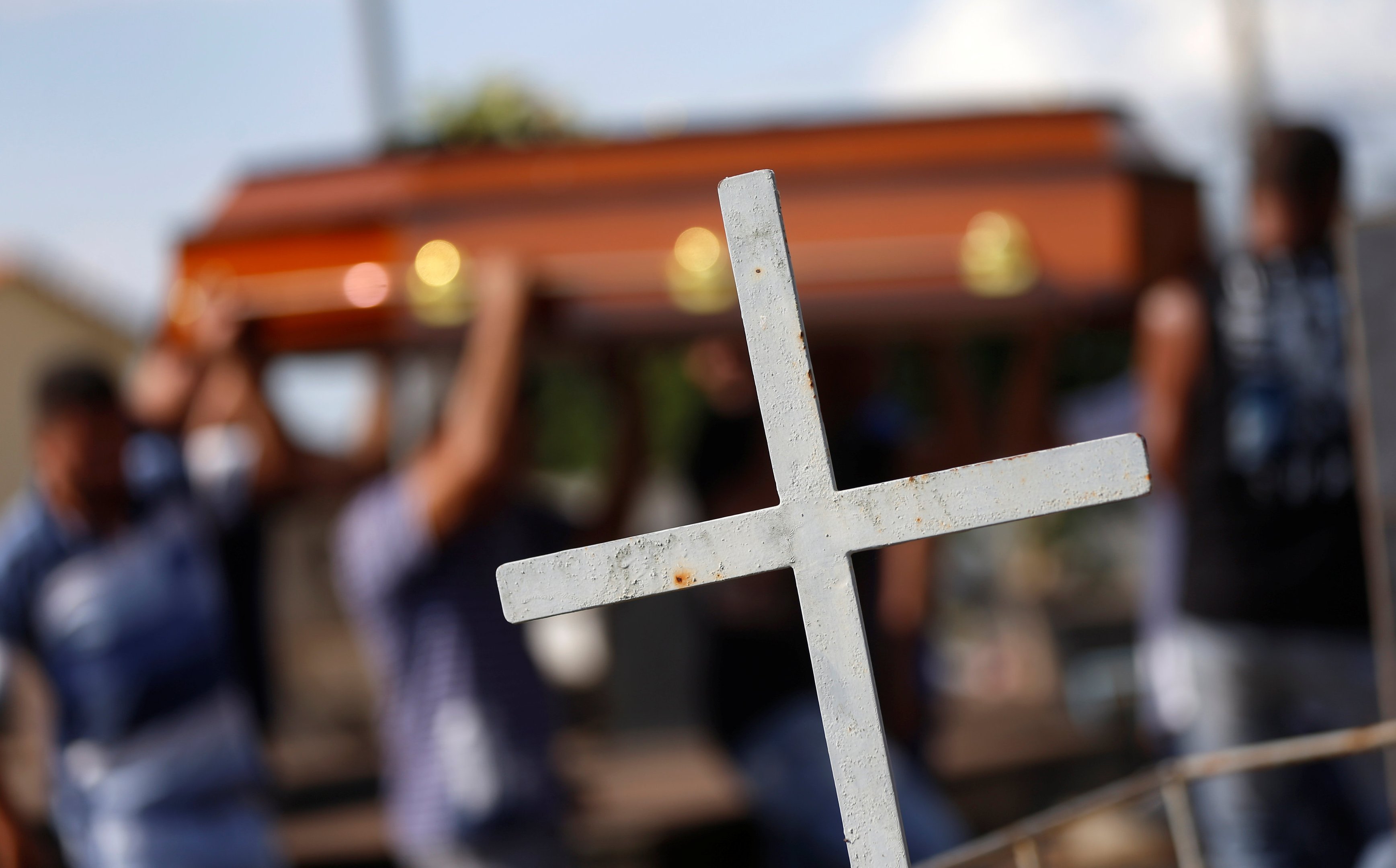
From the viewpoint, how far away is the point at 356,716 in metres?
12.7

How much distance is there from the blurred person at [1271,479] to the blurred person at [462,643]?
1.23 meters

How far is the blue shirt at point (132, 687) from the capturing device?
2676 mm

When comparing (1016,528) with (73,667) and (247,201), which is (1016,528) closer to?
(247,201)

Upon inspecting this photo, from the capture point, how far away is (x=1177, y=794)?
146 cm

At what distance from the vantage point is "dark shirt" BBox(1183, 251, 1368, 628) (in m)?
2.46

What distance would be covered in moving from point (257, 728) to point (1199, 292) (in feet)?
7.31

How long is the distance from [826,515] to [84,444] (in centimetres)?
203

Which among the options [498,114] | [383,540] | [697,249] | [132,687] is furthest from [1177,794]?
[498,114]

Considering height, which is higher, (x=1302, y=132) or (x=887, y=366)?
(x=1302, y=132)

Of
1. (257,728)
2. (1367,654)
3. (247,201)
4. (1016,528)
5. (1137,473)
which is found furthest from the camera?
(1016,528)

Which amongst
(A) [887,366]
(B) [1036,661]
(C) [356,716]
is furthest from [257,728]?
(B) [1036,661]

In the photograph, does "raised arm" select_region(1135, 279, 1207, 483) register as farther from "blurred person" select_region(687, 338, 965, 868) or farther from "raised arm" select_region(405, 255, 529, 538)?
"raised arm" select_region(405, 255, 529, 538)

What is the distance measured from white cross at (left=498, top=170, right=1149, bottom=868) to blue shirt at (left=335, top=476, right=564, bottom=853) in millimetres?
1622

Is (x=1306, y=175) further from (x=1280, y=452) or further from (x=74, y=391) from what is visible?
(x=74, y=391)
